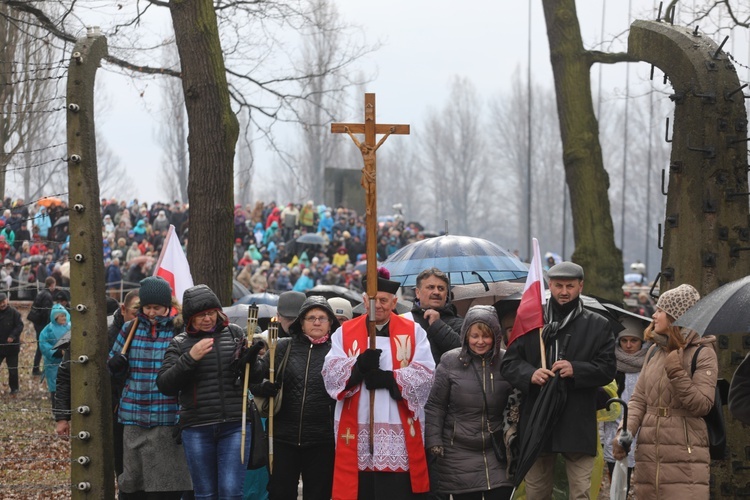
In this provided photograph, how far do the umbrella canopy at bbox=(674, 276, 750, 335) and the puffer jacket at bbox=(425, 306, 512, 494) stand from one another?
1.47 metres

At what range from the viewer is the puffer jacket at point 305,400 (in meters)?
8.67

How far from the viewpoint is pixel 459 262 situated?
12.0 meters

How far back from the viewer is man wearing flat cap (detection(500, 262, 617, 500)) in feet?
26.5

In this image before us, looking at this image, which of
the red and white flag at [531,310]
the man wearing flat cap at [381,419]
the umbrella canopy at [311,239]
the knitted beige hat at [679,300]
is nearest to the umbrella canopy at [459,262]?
the red and white flag at [531,310]

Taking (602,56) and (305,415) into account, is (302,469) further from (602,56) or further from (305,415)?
(602,56)

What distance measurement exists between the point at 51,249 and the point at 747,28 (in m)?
23.0

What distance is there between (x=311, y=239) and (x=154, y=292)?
31.1 metres

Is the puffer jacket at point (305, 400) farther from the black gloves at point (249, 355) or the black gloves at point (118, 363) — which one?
the black gloves at point (118, 363)

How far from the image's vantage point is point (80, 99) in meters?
8.61

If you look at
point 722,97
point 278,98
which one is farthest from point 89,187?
point 278,98

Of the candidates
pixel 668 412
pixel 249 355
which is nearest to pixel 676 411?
pixel 668 412

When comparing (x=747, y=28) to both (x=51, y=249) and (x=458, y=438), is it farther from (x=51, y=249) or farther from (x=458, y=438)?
(x=51, y=249)

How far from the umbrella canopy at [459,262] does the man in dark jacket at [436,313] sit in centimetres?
210

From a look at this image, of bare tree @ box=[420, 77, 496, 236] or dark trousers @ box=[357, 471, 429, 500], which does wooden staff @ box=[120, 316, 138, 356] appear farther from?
bare tree @ box=[420, 77, 496, 236]
